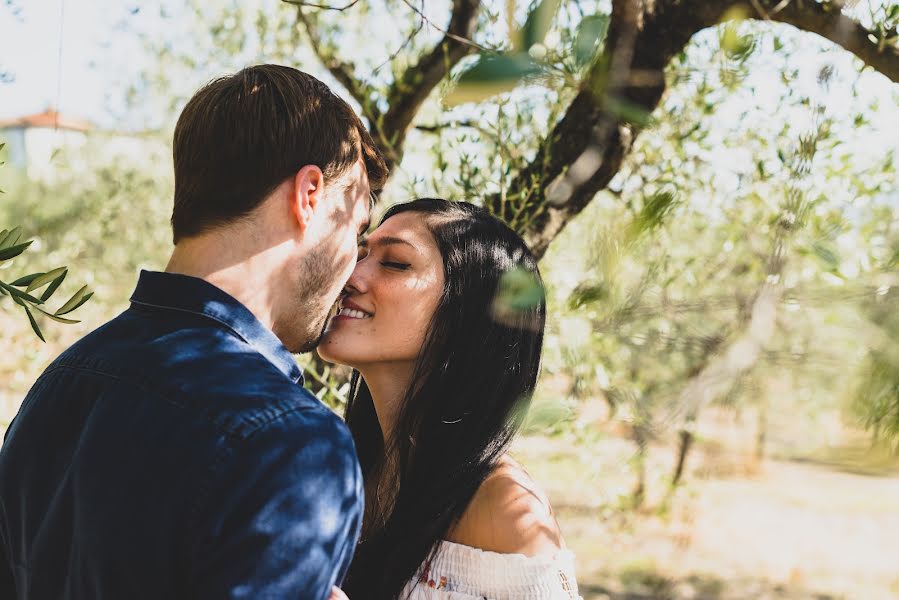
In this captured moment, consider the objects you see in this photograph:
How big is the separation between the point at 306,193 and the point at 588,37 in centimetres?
110

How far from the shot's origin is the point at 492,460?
233 centimetres

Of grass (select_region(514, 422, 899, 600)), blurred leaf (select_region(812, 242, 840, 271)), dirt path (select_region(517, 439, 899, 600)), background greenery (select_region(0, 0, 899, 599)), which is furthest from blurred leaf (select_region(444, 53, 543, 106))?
dirt path (select_region(517, 439, 899, 600))

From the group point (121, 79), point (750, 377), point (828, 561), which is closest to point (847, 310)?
point (750, 377)

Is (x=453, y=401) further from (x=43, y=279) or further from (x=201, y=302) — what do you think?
(x=43, y=279)

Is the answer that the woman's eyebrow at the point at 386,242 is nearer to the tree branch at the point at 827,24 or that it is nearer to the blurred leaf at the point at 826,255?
the tree branch at the point at 827,24

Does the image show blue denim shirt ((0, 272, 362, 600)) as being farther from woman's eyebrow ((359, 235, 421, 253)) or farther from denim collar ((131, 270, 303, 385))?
woman's eyebrow ((359, 235, 421, 253))

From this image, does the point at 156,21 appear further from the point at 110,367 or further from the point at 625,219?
the point at 625,219

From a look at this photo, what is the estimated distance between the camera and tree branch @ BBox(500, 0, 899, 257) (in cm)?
220

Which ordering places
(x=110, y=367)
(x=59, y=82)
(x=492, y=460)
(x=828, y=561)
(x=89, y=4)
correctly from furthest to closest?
(x=828, y=561)
(x=89, y=4)
(x=492, y=460)
(x=59, y=82)
(x=110, y=367)

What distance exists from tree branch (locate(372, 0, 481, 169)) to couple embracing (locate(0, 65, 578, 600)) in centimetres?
141

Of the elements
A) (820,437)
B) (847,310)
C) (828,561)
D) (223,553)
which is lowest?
(828,561)

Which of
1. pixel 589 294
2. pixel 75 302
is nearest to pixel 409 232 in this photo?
pixel 75 302

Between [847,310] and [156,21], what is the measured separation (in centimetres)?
680

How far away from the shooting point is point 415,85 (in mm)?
3877
